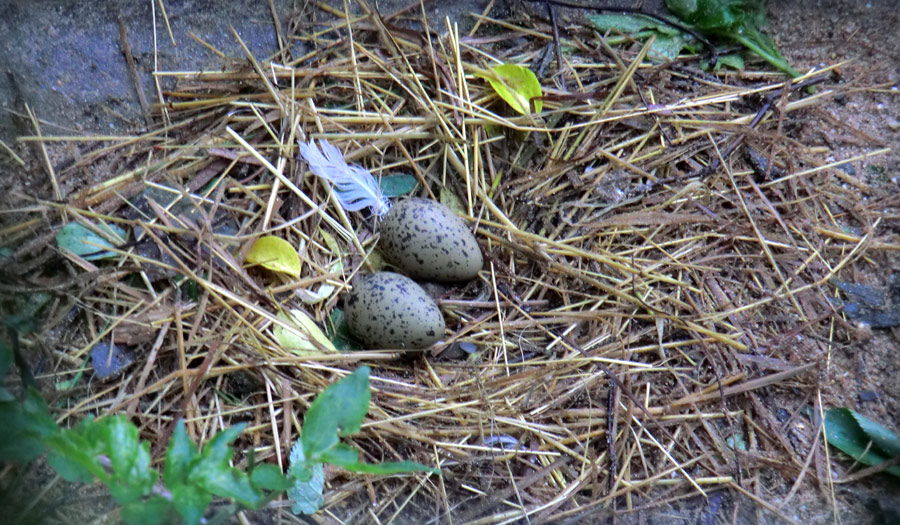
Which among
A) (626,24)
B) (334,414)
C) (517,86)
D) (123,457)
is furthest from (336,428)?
(626,24)

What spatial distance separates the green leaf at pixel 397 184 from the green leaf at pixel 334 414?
3.18 ft

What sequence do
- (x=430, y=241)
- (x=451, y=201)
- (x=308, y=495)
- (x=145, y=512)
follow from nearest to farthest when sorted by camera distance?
(x=145, y=512)
(x=308, y=495)
(x=430, y=241)
(x=451, y=201)

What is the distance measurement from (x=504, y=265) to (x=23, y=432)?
1.20 metres

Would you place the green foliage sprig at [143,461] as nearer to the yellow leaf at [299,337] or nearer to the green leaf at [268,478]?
the green leaf at [268,478]

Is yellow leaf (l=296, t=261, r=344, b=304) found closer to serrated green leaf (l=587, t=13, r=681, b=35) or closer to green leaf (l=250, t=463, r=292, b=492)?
green leaf (l=250, t=463, r=292, b=492)

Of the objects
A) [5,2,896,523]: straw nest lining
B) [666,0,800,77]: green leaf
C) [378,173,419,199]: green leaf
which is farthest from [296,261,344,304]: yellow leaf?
[666,0,800,77]: green leaf

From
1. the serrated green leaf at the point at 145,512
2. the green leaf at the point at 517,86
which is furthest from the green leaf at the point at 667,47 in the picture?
the serrated green leaf at the point at 145,512

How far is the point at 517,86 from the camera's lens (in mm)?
1940

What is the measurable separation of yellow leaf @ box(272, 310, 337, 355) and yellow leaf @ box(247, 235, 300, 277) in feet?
0.39

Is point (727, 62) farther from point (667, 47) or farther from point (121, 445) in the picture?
point (121, 445)

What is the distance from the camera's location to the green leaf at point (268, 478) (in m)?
0.94

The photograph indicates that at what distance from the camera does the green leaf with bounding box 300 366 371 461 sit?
980mm

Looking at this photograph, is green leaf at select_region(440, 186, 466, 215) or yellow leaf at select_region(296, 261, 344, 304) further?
green leaf at select_region(440, 186, 466, 215)

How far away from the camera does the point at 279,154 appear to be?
1.79 metres
